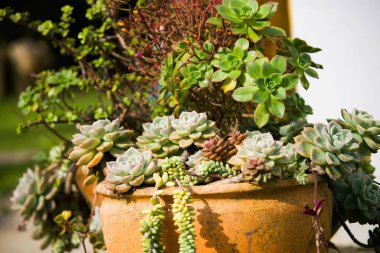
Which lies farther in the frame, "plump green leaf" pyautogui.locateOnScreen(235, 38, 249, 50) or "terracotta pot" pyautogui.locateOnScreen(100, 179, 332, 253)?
"plump green leaf" pyautogui.locateOnScreen(235, 38, 249, 50)

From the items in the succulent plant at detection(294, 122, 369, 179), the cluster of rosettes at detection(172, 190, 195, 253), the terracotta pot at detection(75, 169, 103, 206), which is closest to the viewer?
the cluster of rosettes at detection(172, 190, 195, 253)

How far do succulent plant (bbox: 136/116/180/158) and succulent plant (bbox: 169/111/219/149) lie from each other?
2cm

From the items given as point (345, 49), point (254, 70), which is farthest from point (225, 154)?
point (345, 49)

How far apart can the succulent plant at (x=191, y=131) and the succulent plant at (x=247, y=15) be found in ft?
0.94

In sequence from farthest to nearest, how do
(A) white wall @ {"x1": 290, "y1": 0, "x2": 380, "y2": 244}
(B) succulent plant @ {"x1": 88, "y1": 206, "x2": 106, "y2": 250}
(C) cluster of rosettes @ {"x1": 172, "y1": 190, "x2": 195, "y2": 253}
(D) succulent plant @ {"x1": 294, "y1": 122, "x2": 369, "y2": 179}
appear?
(A) white wall @ {"x1": 290, "y1": 0, "x2": 380, "y2": 244}, (B) succulent plant @ {"x1": 88, "y1": 206, "x2": 106, "y2": 250}, (D) succulent plant @ {"x1": 294, "y1": 122, "x2": 369, "y2": 179}, (C) cluster of rosettes @ {"x1": 172, "y1": 190, "x2": 195, "y2": 253}

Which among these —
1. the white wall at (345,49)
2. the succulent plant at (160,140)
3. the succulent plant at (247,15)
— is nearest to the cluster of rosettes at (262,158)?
the succulent plant at (160,140)

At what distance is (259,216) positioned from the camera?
4.88 ft

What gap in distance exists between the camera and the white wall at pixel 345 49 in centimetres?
270

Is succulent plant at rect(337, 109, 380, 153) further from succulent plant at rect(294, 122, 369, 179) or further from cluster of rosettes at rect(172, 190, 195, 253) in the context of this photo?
cluster of rosettes at rect(172, 190, 195, 253)

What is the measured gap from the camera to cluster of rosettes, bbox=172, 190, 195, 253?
1.40m

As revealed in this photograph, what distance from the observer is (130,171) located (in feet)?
5.03

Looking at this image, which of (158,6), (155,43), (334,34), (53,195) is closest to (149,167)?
(155,43)

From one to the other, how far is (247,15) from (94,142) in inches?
23.8

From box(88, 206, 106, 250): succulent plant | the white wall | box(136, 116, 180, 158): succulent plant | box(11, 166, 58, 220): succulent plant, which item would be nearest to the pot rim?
box(136, 116, 180, 158): succulent plant
